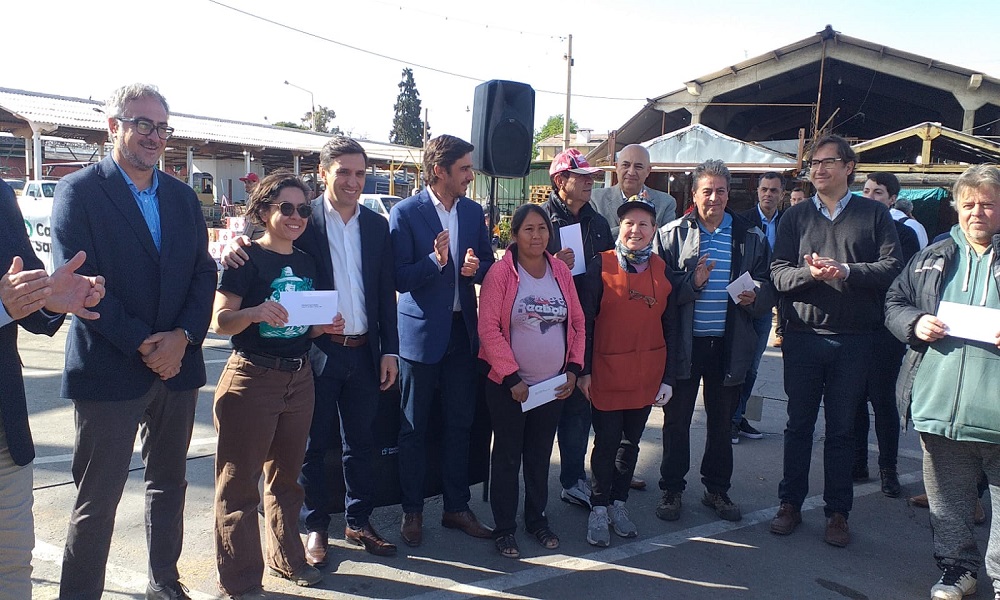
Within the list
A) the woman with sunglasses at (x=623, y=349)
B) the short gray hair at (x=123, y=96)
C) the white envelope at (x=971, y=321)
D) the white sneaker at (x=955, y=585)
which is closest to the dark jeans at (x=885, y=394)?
the white sneaker at (x=955, y=585)

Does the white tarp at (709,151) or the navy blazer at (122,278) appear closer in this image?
the navy blazer at (122,278)

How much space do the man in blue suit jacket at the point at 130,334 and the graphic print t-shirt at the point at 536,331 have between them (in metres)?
1.62

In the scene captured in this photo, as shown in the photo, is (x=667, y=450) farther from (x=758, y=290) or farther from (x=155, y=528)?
(x=155, y=528)

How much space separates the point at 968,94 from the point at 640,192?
600 inches

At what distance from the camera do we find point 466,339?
401 centimetres

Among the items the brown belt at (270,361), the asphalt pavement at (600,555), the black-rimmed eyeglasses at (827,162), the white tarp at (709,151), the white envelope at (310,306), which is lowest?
the asphalt pavement at (600,555)

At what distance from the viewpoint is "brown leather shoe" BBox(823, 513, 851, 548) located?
4055 mm

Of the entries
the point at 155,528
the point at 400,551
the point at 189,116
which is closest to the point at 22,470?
the point at 155,528

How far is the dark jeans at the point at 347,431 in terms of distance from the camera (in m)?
3.57

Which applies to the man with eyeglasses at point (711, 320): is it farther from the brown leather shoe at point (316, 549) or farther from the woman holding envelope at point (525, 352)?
the brown leather shoe at point (316, 549)

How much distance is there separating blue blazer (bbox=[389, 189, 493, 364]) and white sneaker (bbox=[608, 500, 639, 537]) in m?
1.35

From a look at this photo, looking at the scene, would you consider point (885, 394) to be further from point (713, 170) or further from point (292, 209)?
point (292, 209)

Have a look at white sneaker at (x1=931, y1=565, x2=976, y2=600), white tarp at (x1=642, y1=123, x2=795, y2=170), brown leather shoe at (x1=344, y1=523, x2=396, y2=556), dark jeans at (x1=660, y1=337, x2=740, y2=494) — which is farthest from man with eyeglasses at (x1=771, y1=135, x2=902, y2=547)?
white tarp at (x1=642, y1=123, x2=795, y2=170)

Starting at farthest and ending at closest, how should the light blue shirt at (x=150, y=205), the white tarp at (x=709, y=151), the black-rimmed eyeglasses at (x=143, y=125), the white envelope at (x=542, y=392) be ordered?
the white tarp at (x=709, y=151) → the white envelope at (x=542, y=392) → the light blue shirt at (x=150, y=205) → the black-rimmed eyeglasses at (x=143, y=125)
